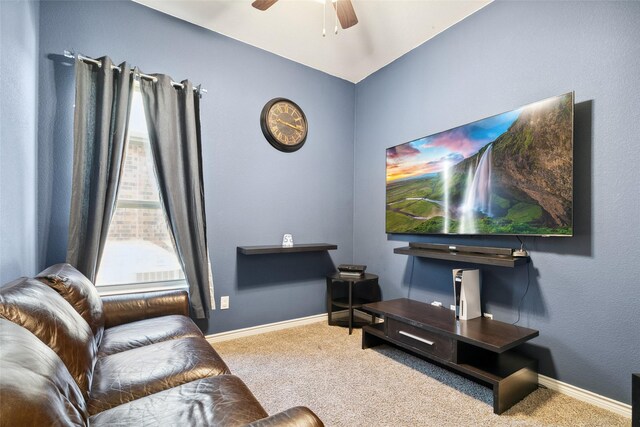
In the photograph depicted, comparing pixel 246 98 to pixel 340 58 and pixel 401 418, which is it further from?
pixel 401 418

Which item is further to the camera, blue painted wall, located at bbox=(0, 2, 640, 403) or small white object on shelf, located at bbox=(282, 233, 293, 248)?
small white object on shelf, located at bbox=(282, 233, 293, 248)

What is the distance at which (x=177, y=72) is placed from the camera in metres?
2.66

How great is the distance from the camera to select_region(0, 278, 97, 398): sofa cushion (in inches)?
41.3

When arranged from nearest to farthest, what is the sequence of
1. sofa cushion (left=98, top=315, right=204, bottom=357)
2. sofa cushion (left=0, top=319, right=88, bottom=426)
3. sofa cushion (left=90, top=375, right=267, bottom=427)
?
sofa cushion (left=0, top=319, right=88, bottom=426) → sofa cushion (left=90, top=375, right=267, bottom=427) → sofa cushion (left=98, top=315, right=204, bottom=357)

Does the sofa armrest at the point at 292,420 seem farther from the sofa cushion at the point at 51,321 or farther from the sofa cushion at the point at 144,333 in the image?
the sofa cushion at the point at 144,333

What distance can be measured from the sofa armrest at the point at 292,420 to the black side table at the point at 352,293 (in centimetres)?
219

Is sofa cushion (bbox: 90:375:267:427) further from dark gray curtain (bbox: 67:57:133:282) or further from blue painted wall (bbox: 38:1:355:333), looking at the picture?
blue painted wall (bbox: 38:1:355:333)

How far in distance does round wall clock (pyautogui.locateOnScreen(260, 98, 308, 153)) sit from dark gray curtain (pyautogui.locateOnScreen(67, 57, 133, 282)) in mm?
1231

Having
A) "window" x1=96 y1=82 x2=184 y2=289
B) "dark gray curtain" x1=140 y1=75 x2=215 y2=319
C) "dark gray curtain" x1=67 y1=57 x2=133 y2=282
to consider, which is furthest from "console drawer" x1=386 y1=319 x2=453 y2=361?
"dark gray curtain" x1=67 y1=57 x2=133 y2=282

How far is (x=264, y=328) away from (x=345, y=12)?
9.47ft

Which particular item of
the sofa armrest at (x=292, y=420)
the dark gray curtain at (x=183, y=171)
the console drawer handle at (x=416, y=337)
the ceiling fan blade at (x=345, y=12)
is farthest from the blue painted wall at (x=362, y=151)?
the sofa armrest at (x=292, y=420)

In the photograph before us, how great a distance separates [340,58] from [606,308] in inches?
122

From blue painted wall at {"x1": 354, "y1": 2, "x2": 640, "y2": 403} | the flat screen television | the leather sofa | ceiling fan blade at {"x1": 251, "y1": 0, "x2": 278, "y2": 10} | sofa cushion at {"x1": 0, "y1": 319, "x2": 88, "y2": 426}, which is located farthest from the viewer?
ceiling fan blade at {"x1": 251, "y1": 0, "x2": 278, "y2": 10}

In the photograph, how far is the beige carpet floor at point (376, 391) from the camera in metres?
1.68
